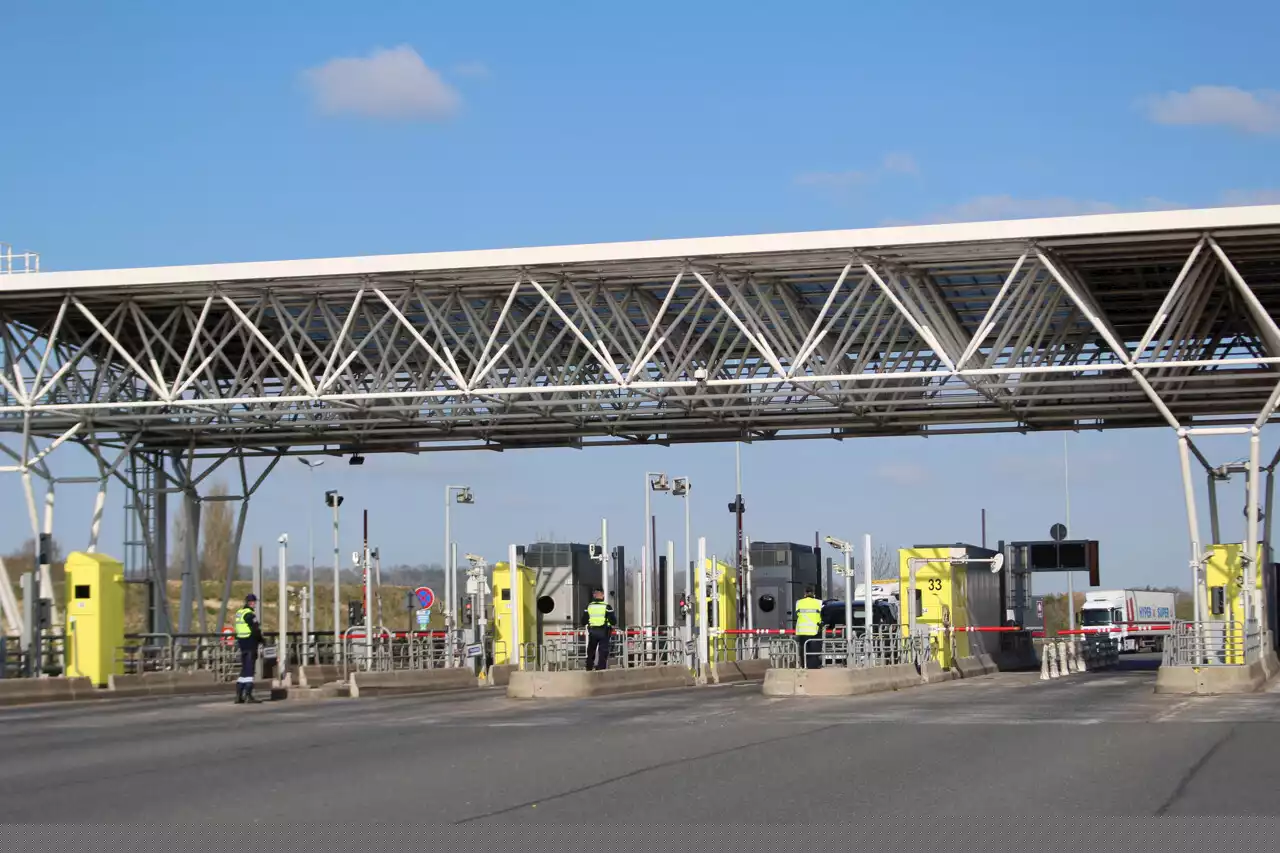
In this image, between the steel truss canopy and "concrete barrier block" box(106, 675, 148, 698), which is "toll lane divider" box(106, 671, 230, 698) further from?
the steel truss canopy

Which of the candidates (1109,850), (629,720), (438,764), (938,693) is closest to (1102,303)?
(938,693)

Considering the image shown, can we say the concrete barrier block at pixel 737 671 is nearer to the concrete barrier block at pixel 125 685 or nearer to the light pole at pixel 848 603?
the light pole at pixel 848 603

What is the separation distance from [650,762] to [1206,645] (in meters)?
15.7

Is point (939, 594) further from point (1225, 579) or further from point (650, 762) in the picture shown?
point (650, 762)

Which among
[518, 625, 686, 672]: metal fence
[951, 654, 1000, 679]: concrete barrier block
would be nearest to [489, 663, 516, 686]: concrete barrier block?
[518, 625, 686, 672]: metal fence

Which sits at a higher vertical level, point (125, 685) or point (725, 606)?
point (725, 606)

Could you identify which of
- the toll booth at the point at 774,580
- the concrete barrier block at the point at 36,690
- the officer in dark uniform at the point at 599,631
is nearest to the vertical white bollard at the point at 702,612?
the officer in dark uniform at the point at 599,631

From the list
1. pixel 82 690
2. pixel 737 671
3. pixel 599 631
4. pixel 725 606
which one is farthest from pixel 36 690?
pixel 725 606

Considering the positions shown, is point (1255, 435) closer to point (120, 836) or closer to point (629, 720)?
point (629, 720)

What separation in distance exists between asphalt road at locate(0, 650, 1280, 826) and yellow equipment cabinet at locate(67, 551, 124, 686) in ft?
24.2

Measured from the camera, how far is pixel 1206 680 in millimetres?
26891

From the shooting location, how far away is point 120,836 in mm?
10898

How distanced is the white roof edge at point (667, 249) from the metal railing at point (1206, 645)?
21.8ft

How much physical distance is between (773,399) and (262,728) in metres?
20.5
